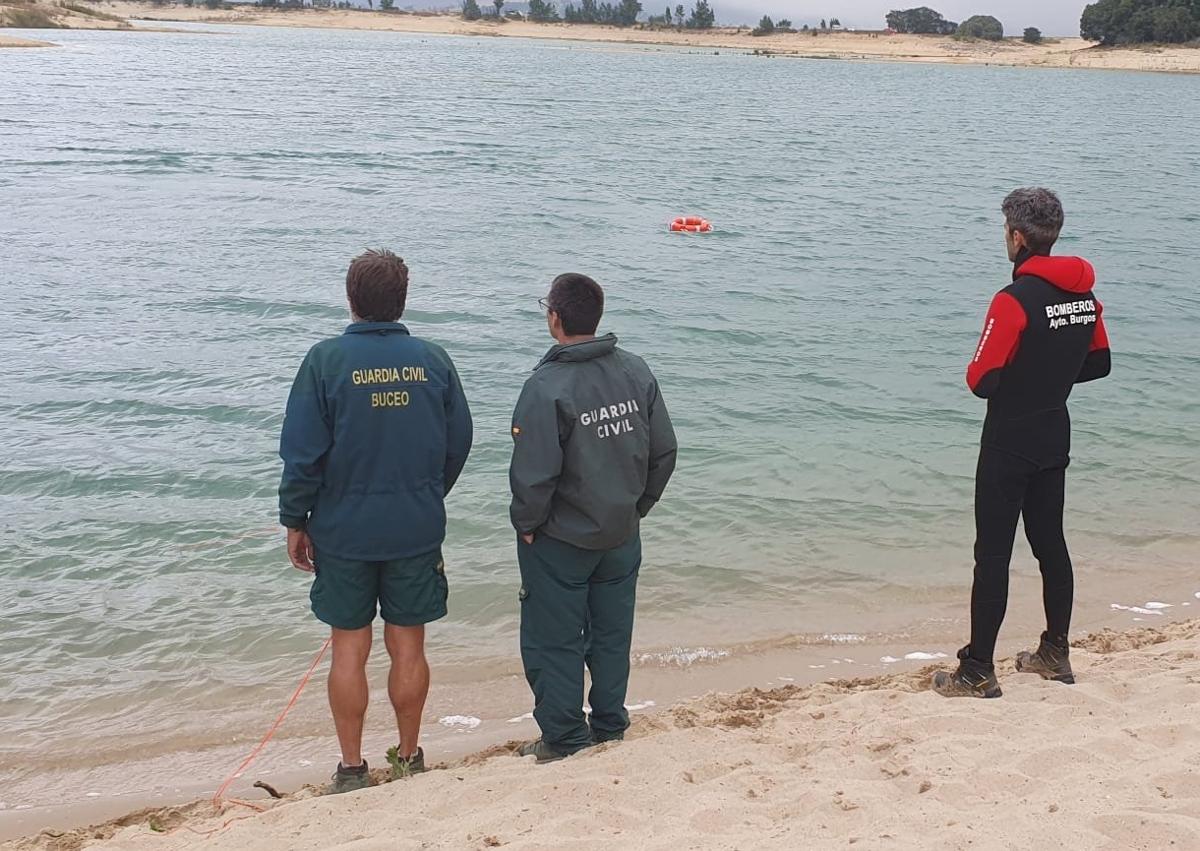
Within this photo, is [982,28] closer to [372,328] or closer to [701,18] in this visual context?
[701,18]

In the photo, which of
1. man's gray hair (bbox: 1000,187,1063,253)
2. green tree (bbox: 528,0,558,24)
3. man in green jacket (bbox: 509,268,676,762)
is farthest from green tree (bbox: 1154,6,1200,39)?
man in green jacket (bbox: 509,268,676,762)

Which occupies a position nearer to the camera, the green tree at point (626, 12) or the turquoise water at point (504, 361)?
the turquoise water at point (504, 361)

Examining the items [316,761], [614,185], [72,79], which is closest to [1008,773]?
[316,761]

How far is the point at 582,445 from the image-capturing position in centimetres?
461

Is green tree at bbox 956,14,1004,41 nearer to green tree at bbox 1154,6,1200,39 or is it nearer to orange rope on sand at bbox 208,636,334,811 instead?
green tree at bbox 1154,6,1200,39

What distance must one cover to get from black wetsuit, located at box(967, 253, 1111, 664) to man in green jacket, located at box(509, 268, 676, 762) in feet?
4.96

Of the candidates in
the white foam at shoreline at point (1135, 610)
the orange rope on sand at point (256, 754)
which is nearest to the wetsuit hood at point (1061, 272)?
the white foam at shoreline at point (1135, 610)

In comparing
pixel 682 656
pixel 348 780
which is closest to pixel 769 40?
pixel 682 656

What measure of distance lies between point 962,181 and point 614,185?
1085 centimetres

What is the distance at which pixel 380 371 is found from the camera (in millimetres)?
4590

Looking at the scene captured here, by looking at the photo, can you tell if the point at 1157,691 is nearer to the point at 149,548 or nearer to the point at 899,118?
the point at 149,548

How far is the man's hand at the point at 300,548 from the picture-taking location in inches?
186

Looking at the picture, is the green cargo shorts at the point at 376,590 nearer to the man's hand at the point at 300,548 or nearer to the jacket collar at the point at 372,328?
the man's hand at the point at 300,548

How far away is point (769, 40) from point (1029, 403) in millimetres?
149915
